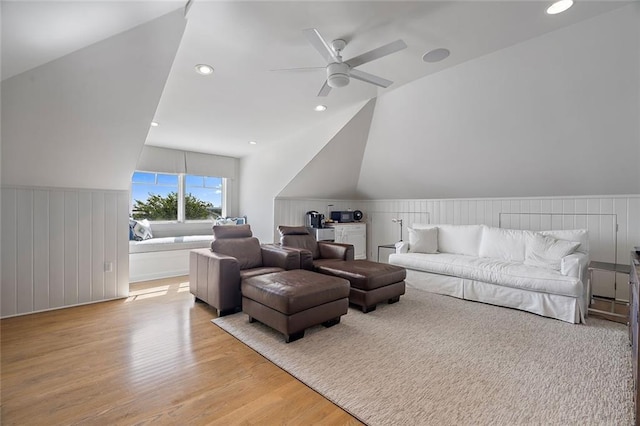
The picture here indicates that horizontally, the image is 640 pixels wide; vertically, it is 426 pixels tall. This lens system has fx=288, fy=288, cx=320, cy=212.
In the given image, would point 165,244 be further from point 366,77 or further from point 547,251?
point 547,251

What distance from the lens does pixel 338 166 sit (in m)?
5.30

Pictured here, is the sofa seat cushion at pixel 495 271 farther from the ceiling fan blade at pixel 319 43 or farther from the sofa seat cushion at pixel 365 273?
the ceiling fan blade at pixel 319 43

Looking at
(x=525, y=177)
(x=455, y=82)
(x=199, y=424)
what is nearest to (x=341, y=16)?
(x=455, y=82)

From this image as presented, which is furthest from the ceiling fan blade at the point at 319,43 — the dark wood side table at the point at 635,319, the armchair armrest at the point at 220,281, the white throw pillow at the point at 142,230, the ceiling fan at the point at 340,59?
the white throw pillow at the point at 142,230

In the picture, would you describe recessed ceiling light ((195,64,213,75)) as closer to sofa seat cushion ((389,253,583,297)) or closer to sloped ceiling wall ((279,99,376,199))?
sloped ceiling wall ((279,99,376,199))

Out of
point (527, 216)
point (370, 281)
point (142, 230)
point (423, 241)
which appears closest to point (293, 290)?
point (370, 281)

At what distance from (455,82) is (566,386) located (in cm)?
293

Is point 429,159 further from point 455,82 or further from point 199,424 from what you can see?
point 199,424

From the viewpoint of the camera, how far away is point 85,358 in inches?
88.1

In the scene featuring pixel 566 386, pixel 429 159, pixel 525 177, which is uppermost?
pixel 429 159

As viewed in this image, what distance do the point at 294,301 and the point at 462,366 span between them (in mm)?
1358

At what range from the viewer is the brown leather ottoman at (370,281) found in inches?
127

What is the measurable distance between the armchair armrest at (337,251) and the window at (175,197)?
3.12 m

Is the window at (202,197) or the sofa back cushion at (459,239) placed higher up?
the window at (202,197)
